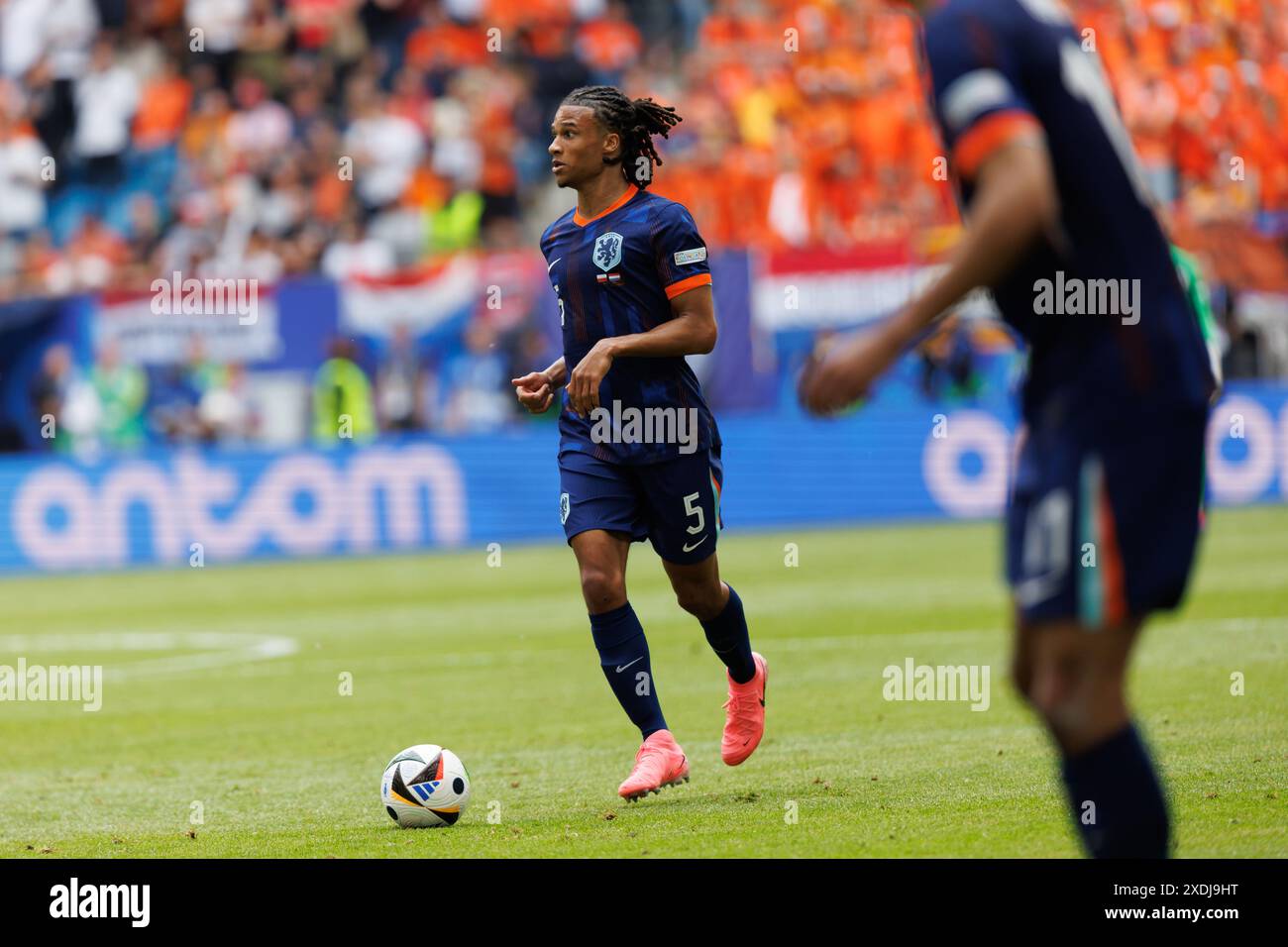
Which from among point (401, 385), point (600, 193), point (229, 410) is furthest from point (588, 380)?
point (229, 410)

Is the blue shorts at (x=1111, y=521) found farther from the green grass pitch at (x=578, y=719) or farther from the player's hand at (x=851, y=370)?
the green grass pitch at (x=578, y=719)

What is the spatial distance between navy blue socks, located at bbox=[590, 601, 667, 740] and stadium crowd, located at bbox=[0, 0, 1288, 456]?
14480 millimetres

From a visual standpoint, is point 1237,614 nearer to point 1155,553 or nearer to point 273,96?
point 1155,553

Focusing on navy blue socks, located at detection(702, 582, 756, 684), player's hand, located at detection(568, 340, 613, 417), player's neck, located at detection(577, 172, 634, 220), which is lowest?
navy blue socks, located at detection(702, 582, 756, 684)

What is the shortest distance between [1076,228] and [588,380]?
2728 mm

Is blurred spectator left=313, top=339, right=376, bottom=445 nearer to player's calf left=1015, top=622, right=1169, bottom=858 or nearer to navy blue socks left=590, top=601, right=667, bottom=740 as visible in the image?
navy blue socks left=590, top=601, right=667, bottom=740

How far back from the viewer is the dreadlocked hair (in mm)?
7227

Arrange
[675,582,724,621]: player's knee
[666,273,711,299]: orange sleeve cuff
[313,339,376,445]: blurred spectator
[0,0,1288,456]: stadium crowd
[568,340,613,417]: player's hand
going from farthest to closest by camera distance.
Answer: [0,0,1288,456]: stadium crowd
[313,339,376,445]: blurred spectator
[675,582,724,621]: player's knee
[666,273,711,299]: orange sleeve cuff
[568,340,613,417]: player's hand

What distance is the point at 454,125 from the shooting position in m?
26.0

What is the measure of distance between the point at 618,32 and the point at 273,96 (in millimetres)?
5113

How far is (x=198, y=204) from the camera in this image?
26156mm

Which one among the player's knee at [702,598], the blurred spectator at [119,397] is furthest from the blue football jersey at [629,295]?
the blurred spectator at [119,397]

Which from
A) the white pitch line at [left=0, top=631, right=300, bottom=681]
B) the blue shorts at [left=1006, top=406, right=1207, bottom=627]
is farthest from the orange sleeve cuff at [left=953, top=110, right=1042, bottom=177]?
the white pitch line at [left=0, top=631, right=300, bottom=681]

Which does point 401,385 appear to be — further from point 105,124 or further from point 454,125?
point 105,124
